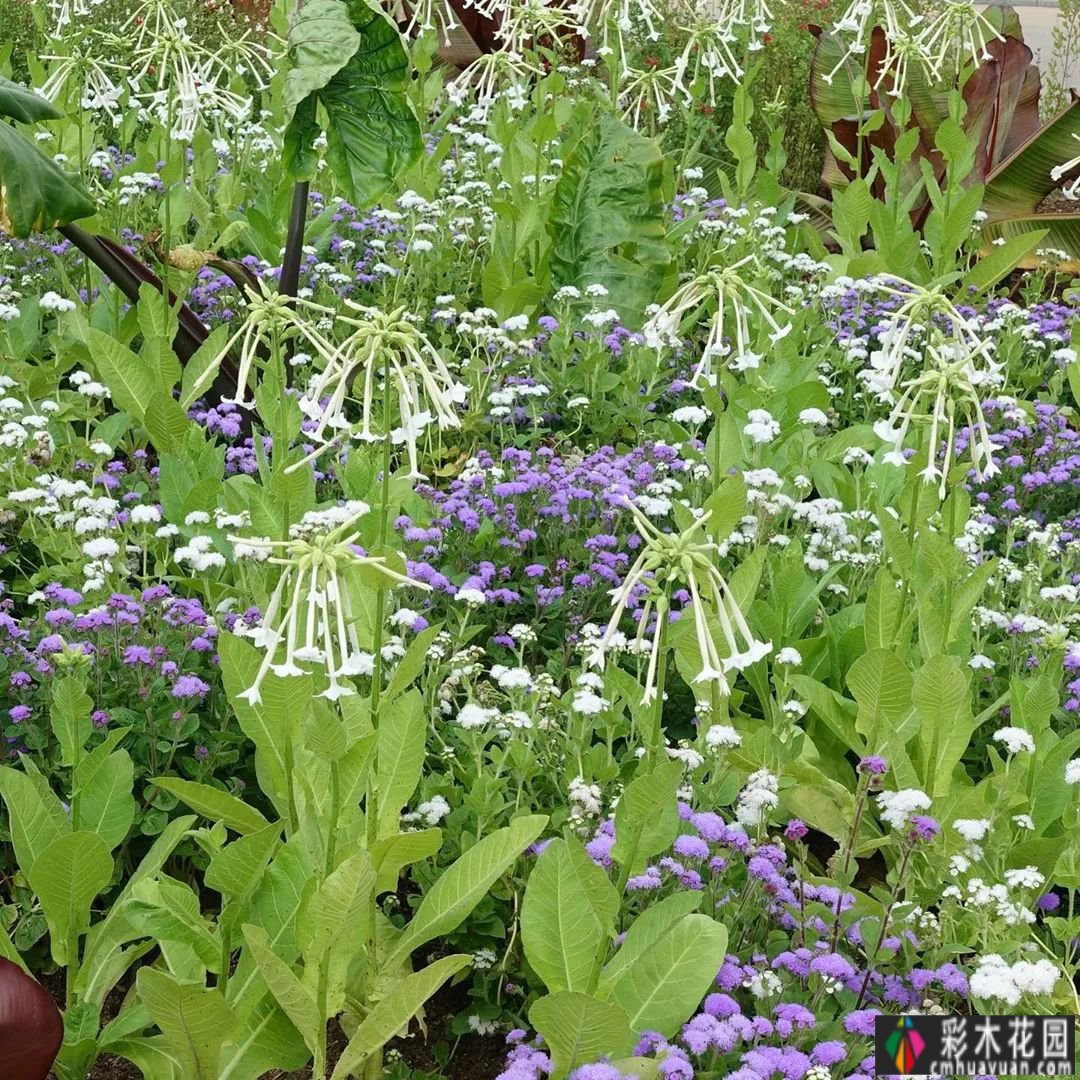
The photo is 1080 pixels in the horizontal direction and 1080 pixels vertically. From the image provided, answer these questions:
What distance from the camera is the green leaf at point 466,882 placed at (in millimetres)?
2291

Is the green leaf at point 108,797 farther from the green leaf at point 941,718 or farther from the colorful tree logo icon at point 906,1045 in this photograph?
the green leaf at point 941,718

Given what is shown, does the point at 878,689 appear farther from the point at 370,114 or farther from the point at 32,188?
the point at 370,114

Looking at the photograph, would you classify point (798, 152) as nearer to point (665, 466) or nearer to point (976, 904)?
point (665, 466)

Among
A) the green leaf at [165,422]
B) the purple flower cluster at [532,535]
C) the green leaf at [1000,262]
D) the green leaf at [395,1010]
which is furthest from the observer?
the green leaf at [1000,262]

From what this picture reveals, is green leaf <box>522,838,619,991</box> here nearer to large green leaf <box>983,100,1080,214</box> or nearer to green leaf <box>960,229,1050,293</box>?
green leaf <box>960,229,1050,293</box>

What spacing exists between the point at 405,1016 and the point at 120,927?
619 mm

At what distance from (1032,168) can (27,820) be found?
5530mm

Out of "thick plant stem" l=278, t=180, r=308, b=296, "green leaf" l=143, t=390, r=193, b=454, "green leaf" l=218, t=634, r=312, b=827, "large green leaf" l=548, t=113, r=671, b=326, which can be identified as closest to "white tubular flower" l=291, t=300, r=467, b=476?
"green leaf" l=218, t=634, r=312, b=827

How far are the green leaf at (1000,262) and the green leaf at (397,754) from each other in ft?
12.3

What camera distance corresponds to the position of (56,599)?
9.78 feet

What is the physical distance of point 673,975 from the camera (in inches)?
87.3

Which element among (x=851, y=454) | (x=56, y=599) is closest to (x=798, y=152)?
(x=851, y=454)

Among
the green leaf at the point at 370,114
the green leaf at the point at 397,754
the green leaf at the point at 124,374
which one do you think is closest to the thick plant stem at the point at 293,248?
the green leaf at the point at 370,114

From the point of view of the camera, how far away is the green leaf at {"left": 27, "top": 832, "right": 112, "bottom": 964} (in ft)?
7.53
